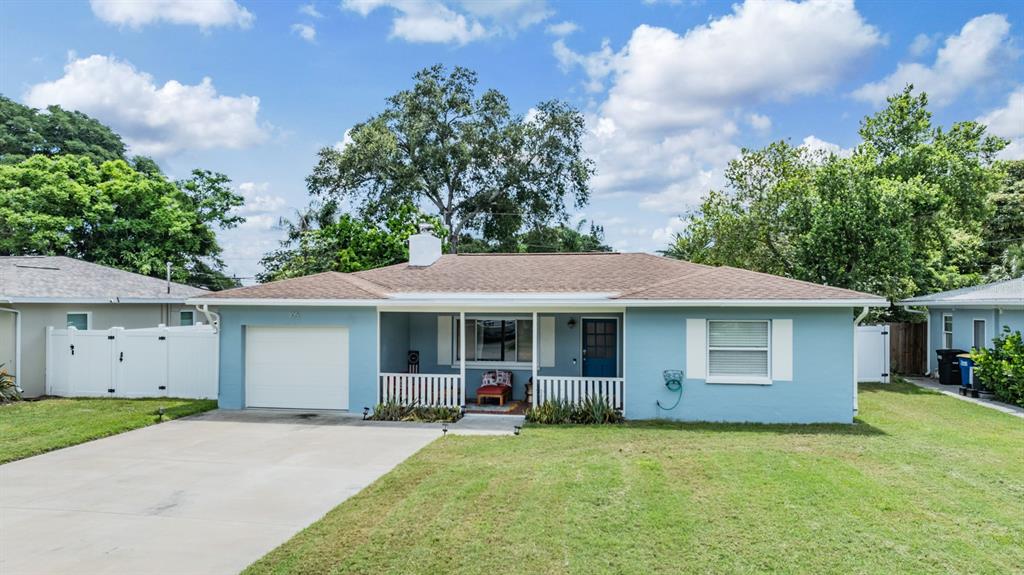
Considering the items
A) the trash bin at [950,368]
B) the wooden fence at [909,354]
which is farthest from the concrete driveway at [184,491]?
the wooden fence at [909,354]

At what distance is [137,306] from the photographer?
17219mm

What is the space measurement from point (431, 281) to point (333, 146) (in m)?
20.4

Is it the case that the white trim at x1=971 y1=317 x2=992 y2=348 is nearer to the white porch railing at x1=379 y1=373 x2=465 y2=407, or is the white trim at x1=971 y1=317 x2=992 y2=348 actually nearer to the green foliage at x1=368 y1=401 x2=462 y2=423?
the white porch railing at x1=379 y1=373 x2=465 y2=407

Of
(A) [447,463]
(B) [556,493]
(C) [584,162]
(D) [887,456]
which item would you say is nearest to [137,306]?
(A) [447,463]

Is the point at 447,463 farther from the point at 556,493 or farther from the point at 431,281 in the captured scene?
the point at 431,281

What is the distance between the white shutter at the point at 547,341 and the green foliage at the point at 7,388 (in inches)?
479

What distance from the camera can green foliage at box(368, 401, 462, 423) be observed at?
38.5 ft

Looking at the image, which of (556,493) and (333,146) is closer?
(556,493)

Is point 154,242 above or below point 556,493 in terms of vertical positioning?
above

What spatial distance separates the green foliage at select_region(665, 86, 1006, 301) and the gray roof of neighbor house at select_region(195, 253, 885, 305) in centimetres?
660

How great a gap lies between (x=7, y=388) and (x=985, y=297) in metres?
24.1

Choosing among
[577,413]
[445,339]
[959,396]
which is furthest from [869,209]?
[445,339]

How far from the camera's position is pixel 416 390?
1249cm

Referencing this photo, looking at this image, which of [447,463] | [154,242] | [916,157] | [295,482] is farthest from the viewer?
[154,242]
